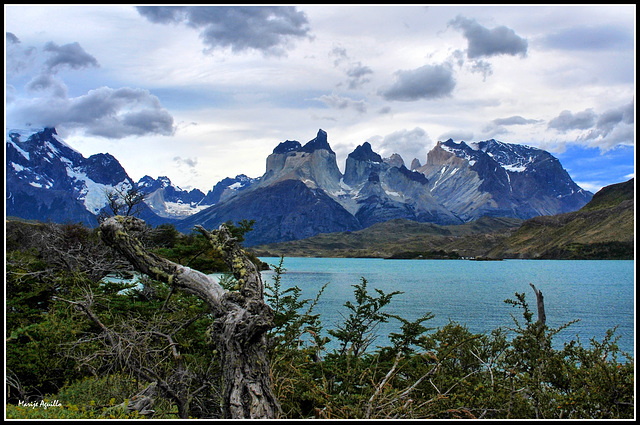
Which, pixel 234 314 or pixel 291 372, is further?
pixel 291 372

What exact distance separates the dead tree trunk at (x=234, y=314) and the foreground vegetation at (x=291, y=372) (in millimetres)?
334

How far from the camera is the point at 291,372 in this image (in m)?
8.44

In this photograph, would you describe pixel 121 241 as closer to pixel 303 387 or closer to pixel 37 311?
pixel 303 387

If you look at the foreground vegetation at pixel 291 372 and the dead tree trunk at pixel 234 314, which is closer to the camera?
the dead tree trunk at pixel 234 314

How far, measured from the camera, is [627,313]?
55.4m

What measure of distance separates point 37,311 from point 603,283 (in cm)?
10177

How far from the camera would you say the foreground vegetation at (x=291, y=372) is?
711 centimetres

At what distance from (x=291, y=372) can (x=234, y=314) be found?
2.79 metres

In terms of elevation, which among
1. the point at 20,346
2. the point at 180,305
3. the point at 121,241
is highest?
the point at 121,241

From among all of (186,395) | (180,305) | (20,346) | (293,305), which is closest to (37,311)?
(20,346)

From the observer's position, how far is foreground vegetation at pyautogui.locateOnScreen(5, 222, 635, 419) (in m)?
7.11

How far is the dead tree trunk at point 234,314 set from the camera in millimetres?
6062

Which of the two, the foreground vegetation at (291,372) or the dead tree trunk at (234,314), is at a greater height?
the dead tree trunk at (234,314)

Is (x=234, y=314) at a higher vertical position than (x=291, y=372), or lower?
higher
